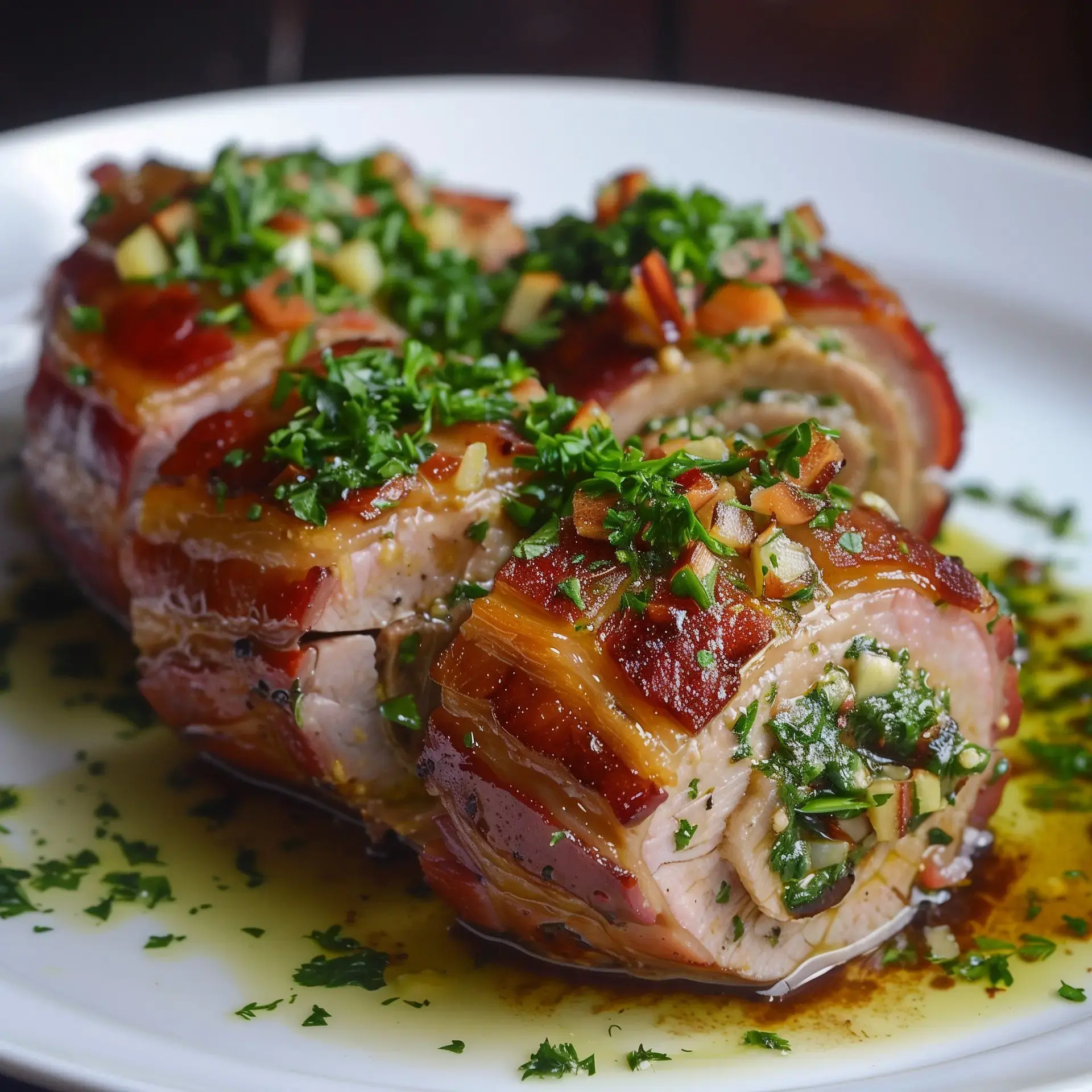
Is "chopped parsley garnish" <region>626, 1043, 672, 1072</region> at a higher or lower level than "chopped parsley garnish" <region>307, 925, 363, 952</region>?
higher

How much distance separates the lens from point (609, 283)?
4.70m

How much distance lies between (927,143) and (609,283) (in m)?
2.97

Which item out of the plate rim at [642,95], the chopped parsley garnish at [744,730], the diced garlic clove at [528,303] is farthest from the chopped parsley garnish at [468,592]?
the plate rim at [642,95]

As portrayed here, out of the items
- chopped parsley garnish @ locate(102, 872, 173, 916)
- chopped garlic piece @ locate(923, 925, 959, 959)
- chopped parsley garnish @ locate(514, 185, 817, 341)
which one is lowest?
chopped parsley garnish @ locate(102, 872, 173, 916)

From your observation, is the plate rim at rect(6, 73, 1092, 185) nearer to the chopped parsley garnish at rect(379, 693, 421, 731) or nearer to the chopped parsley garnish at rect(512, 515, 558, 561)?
the chopped parsley garnish at rect(379, 693, 421, 731)

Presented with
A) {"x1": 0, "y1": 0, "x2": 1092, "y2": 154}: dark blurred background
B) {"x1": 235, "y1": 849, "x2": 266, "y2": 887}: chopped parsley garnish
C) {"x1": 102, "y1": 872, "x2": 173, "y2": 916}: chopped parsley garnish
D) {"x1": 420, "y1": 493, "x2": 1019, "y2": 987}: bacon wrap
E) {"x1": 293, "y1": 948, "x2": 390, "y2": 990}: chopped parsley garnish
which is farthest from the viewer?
{"x1": 0, "y1": 0, "x2": 1092, "y2": 154}: dark blurred background

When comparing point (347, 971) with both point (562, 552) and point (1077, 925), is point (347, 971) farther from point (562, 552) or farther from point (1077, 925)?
point (1077, 925)

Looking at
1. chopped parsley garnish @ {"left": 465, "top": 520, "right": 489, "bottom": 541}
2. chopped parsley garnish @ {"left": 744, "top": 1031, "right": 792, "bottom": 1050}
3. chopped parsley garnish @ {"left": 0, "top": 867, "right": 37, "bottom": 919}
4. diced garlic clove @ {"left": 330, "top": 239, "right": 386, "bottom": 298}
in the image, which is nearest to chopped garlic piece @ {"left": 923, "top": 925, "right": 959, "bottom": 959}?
chopped parsley garnish @ {"left": 744, "top": 1031, "right": 792, "bottom": 1050}

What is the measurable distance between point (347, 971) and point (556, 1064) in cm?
66

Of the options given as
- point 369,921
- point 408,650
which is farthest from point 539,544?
point 369,921

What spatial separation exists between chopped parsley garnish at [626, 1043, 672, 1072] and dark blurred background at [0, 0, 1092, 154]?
297 inches

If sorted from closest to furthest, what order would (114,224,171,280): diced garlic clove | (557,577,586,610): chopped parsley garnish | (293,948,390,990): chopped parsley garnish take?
1. (557,577,586,610): chopped parsley garnish
2. (293,948,390,990): chopped parsley garnish
3. (114,224,171,280): diced garlic clove

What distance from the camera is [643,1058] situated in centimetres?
337

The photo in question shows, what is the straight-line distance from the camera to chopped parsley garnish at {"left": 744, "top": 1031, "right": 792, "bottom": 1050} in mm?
3414
